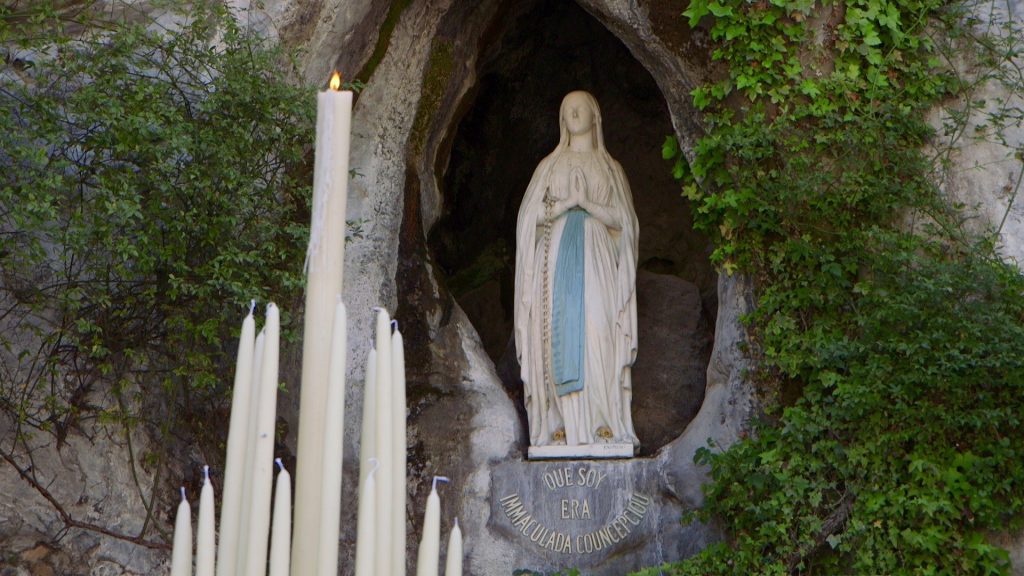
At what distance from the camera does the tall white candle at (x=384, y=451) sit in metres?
1.46

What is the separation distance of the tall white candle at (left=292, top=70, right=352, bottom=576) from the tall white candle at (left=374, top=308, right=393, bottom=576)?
2.9 inches

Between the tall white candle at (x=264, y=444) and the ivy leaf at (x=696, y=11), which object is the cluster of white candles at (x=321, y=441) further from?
the ivy leaf at (x=696, y=11)

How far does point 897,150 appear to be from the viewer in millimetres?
5086

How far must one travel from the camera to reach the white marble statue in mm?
5633

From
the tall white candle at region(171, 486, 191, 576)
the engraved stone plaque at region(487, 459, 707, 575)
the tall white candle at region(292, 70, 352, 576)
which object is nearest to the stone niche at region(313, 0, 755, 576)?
the engraved stone plaque at region(487, 459, 707, 575)

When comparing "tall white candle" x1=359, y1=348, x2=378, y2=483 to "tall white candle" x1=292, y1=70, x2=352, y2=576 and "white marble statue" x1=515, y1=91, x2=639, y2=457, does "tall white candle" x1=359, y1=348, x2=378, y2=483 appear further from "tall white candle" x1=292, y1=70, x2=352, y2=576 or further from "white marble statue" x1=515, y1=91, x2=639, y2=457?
"white marble statue" x1=515, y1=91, x2=639, y2=457

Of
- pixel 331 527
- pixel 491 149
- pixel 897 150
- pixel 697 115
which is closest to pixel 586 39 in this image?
pixel 491 149

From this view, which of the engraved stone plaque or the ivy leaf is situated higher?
the ivy leaf

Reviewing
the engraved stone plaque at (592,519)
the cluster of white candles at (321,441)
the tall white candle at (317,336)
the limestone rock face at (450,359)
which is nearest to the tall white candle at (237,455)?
the cluster of white candles at (321,441)

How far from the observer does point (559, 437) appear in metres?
5.69

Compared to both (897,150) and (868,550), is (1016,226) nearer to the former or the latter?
(897,150)

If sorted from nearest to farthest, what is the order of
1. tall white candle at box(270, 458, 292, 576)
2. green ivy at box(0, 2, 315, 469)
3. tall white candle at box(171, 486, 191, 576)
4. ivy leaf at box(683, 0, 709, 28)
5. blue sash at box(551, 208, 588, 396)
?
tall white candle at box(270, 458, 292, 576), tall white candle at box(171, 486, 191, 576), green ivy at box(0, 2, 315, 469), ivy leaf at box(683, 0, 709, 28), blue sash at box(551, 208, 588, 396)

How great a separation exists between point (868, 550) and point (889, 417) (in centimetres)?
53

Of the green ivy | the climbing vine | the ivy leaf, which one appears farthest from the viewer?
the ivy leaf
